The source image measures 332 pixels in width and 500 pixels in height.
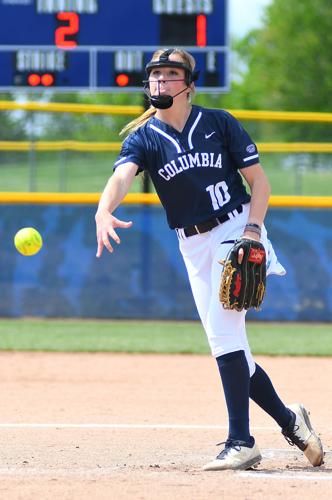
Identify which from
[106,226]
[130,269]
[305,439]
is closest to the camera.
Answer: [106,226]

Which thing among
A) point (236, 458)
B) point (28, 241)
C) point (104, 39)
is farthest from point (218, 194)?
point (104, 39)

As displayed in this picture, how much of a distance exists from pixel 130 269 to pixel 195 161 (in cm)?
701

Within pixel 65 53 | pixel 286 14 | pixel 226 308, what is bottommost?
pixel 226 308

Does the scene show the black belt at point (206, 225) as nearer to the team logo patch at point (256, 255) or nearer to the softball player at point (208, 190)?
the softball player at point (208, 190)

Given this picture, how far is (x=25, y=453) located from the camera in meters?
4.82

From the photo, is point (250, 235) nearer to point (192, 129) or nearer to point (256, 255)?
point (256, 255)

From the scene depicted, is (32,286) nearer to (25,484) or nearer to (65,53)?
(65,53)

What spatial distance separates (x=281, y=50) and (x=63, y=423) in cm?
2727

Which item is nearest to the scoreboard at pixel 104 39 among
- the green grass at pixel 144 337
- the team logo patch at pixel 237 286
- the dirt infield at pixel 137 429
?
the green grass at pixel 144 337

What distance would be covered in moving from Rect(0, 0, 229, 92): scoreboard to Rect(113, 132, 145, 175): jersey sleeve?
20.7 ft

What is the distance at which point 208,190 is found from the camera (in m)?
4.38

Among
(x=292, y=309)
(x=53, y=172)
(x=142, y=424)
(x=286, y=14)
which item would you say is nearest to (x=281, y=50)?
(x=286, y=14)

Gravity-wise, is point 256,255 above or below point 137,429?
above

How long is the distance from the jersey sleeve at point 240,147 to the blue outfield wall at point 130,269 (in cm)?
687
